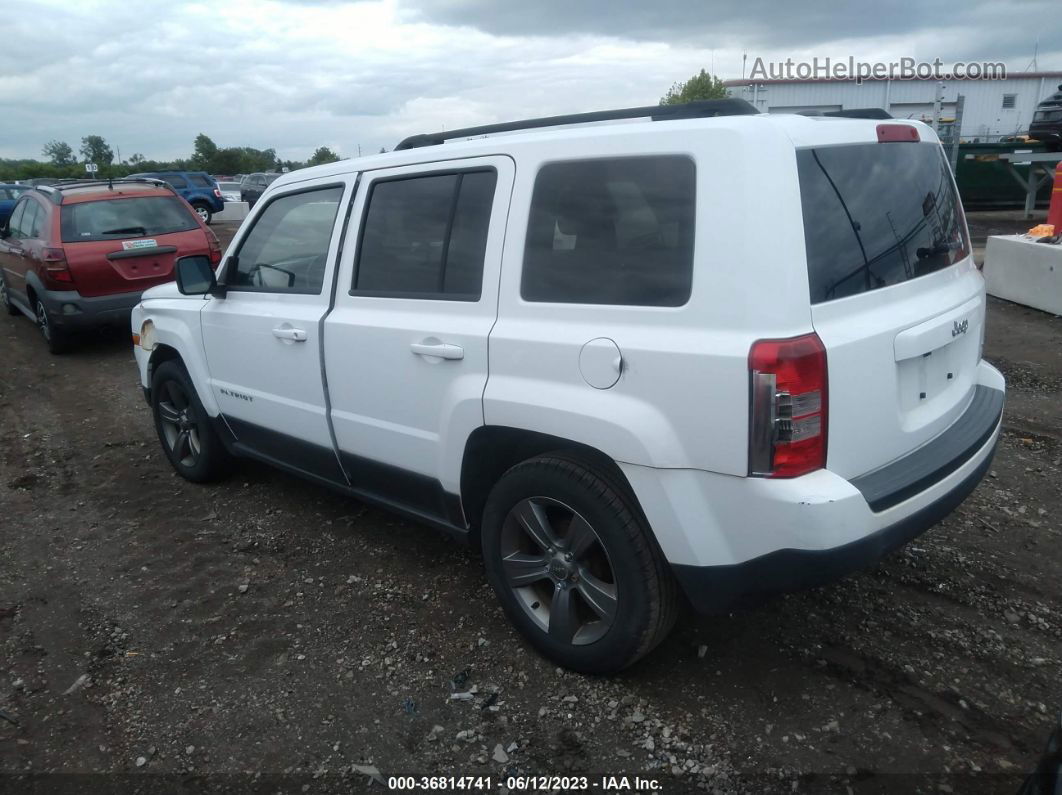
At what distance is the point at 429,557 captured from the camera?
4117 millimetres

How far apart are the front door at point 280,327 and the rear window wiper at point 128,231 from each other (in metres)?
→ 5.16

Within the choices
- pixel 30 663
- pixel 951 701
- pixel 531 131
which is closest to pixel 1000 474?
pixel 951 701

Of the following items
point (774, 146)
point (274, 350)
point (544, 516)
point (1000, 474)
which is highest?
point (774, 146)

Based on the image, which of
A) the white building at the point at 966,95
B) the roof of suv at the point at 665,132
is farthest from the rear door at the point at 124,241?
the white building at the point at 966,95

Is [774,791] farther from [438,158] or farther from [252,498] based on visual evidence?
[252,498]

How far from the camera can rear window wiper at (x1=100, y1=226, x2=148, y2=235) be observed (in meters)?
8.77

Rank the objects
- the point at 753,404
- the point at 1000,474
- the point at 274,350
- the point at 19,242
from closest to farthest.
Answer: the point at 753,404, the point at 274,350, the point at 1000,474, the point at 19,242

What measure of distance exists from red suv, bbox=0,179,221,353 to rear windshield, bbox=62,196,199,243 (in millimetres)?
10

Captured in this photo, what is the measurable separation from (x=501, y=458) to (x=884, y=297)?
1.47 meters

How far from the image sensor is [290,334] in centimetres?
385

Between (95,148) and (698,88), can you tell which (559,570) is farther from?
(95,148)

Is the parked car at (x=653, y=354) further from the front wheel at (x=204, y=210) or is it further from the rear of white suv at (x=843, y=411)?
the front wheel at (x=204, y=210)

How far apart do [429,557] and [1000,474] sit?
3.25 m

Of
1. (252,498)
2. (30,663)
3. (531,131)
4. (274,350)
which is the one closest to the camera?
(531,131)
